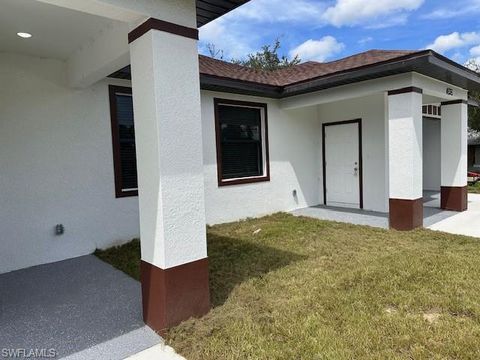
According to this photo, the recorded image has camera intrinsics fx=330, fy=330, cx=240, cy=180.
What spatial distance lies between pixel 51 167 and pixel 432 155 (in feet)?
39.1

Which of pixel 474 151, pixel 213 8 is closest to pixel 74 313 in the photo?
pixel 213 8

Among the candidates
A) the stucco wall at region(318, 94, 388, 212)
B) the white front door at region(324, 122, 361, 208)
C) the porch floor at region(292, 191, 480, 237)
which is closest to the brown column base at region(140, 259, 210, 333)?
the porch floor at region(292, 191, 480, 237)

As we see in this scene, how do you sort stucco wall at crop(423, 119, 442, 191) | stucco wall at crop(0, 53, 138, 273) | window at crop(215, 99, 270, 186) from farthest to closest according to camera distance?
stucco wall at crop(423, 119, 442, 191)
window at crop(215, 99, 270, 186)
stucco wall at crop(0, 53, 138, 273)

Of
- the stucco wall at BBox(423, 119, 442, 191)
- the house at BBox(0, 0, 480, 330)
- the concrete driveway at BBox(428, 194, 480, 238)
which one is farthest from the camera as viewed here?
the stucco wall at BBox(423, 119, 442, 191)

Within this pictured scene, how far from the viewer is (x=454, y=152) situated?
26.3 feet

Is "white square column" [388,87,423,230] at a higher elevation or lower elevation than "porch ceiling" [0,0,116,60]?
lower

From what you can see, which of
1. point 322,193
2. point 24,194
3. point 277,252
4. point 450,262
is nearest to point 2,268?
point 24,194

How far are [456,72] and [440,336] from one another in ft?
18.3

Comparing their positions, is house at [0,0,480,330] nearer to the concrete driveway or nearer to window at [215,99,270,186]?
window at [215,99,270,186]

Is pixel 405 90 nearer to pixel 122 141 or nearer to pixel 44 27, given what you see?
pixel 122 141

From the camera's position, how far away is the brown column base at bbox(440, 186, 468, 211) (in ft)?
26.2

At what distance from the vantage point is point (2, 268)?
4699mm

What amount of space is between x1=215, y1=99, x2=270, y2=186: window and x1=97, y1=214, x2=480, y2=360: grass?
7.44 feet

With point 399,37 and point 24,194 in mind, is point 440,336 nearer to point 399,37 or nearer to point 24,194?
point 24,194
